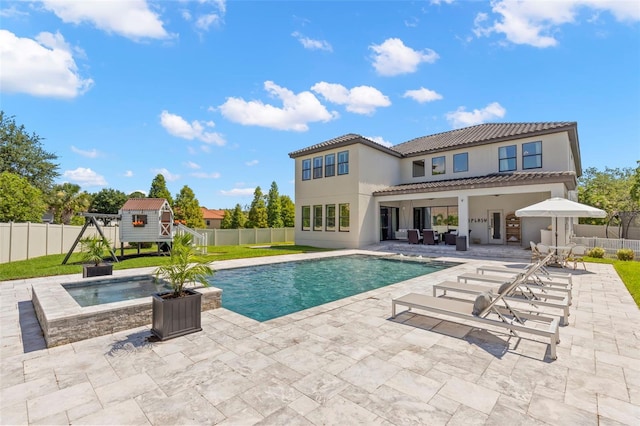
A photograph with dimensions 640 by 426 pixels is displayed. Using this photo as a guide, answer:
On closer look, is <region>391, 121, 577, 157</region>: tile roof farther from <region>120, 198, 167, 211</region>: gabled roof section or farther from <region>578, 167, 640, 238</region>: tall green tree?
<region>120, 198, 167, 211</region>: gabled roof section

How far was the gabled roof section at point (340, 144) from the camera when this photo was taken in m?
19.8

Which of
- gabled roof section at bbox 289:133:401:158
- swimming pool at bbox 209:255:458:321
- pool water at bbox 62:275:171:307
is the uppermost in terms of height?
gabled roof section at bbox 289:133:401:158

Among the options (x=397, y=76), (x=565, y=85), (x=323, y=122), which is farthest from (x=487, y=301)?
(x=323, y=122)

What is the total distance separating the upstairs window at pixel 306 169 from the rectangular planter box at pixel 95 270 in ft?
51.1

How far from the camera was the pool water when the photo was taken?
22.8 feet

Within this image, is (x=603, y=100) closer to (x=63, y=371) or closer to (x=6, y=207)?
(x=63, y=371)

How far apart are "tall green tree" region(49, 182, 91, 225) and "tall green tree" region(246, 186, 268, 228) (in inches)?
902

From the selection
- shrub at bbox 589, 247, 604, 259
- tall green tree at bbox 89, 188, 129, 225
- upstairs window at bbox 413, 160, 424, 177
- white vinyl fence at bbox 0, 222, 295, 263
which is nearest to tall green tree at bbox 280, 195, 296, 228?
white vinyl fence at bbox 0, 222, 295, 263

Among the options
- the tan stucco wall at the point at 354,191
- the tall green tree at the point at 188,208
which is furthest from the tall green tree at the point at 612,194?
the tall green tree at the point at 188,208

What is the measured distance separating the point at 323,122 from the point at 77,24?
54.0 ft

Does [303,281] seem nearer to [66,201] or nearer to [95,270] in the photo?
[95,270]

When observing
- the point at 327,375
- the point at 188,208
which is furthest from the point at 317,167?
the point at 327,375

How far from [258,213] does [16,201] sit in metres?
21.7

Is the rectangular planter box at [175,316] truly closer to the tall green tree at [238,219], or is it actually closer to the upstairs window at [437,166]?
the upstairs window at [437,166]
